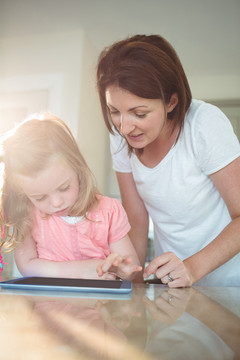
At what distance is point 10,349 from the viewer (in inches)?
10.9

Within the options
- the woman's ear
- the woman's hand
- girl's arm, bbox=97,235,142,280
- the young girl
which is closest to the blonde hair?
the young girl

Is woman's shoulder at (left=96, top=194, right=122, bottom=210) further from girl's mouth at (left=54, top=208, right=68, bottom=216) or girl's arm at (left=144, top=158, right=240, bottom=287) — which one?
girl's arm at (left=144, top=158, right=240, bottom=287)

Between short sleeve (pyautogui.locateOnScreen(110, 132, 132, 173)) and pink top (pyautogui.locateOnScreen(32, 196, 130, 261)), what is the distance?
0.80 ft

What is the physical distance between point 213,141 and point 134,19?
2.49 metres

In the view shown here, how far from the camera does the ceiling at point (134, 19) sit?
3.03 metres

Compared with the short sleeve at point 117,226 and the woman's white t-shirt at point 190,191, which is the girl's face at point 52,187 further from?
the woman's white t-shirt at point 190,191

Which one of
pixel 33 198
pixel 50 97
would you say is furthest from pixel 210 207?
pixel 50 97

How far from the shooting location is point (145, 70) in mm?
989

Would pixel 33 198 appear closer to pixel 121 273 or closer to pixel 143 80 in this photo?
pixel 121 273

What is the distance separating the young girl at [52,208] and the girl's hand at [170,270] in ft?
0.63

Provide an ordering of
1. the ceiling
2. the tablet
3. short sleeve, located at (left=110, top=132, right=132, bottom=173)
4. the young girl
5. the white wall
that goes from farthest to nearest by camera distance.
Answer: the white wall < the ceiling < short sleeve, located at (left=110, top=132, right=132, bottom=173) < the young girl < the tablet

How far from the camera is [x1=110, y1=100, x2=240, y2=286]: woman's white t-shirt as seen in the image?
1096mm

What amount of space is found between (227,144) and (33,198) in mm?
612

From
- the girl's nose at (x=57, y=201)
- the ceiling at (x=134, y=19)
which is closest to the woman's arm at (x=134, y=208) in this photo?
the girl's nose at (x=57, y=201)
